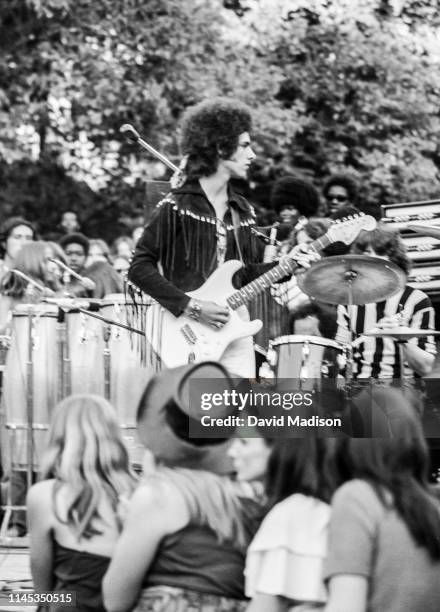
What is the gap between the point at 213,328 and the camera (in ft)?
20.2

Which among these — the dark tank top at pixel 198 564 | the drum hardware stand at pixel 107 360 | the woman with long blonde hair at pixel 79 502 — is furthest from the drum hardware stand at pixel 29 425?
the dark tank top at pixel 198 564

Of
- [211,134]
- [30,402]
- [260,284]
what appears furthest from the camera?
[30,402]

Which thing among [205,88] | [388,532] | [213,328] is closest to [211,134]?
[213,328]

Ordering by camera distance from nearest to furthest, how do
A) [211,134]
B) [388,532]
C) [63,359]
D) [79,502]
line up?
[388,532]
[79,502]
[211,134]
[63,359]

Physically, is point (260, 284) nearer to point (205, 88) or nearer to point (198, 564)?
point (198, 564)

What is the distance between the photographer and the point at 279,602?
3.60 metres

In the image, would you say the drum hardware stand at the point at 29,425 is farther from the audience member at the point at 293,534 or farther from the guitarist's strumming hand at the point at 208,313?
the audience member at the point at 293,534

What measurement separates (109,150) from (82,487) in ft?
36.4

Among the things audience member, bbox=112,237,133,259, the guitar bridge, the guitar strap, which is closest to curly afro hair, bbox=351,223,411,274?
the guitar strap

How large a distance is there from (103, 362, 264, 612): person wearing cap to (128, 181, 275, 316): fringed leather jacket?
7.74 feet

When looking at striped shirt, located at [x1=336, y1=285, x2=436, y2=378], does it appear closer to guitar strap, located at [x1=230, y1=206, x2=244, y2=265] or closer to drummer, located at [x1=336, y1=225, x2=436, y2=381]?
drummer, located at [x1=336, y1=225, x2=436, y2=381]

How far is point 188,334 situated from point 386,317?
122 centimetres

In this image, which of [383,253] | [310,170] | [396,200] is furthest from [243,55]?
[383,253]

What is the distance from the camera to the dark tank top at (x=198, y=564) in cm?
372
